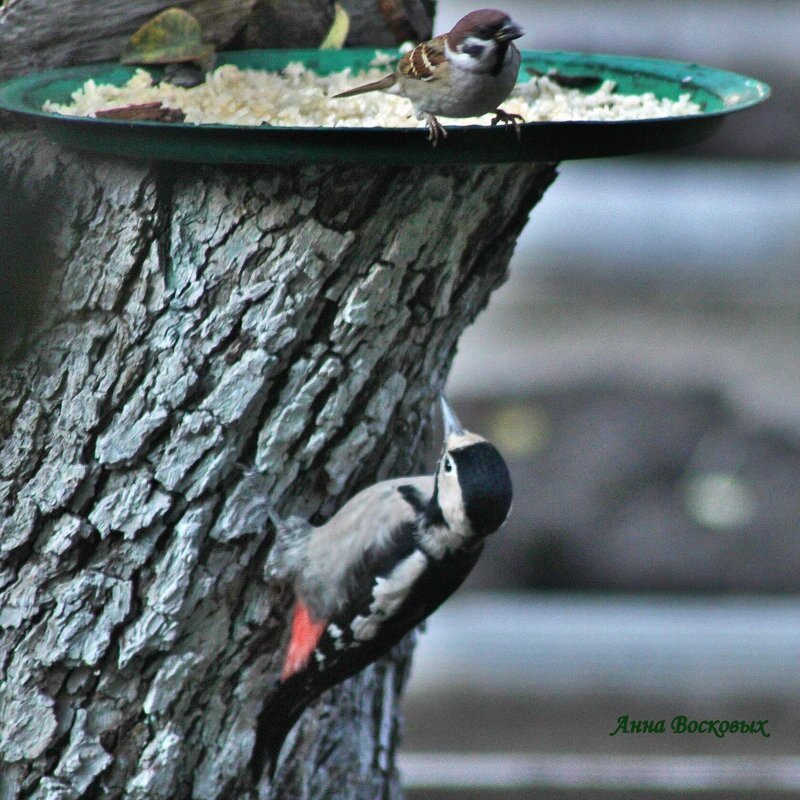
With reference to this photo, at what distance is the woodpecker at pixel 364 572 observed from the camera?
1730mm

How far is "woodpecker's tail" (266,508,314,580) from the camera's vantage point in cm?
170

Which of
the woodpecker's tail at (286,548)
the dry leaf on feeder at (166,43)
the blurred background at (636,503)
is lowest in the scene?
the blurred background at (636,503)

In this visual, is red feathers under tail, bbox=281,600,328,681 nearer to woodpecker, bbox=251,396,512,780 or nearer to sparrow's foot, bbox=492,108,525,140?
woodpecker, bbox=251,396,512,780

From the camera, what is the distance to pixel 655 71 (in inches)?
71.6

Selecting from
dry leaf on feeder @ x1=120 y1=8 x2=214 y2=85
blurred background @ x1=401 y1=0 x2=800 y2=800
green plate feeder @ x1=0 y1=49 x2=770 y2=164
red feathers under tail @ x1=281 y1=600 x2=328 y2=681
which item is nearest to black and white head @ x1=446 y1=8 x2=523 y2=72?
green plate feeder @ x1=0 y1=49 x2=770 y2=164

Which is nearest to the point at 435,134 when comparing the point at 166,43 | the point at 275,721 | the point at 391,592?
the point at 166,43

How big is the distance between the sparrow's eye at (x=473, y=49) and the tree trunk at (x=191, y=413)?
171 mm

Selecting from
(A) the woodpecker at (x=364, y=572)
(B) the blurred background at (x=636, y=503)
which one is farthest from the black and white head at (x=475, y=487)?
(B) the blurred background at (x=636, y=503)

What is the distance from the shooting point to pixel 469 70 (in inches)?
56.2

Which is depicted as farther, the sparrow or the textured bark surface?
the textured bark surface

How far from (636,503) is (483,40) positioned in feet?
7.02

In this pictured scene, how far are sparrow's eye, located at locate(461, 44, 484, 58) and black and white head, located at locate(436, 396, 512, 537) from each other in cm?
59

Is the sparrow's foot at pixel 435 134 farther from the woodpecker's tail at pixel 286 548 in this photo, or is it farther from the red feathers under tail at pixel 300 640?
the red feathers under tail at pixel 300 640

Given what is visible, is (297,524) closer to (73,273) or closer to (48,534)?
(48,534)
